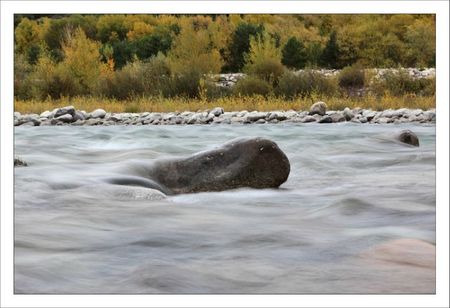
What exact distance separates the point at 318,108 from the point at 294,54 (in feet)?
1.60

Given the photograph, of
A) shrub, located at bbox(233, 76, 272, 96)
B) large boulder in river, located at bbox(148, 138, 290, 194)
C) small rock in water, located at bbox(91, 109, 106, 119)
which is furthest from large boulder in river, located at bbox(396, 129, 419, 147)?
small rock in water, located at bbox(91, 109, 106, 119)

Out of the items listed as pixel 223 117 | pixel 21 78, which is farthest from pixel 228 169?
pixel 21 78

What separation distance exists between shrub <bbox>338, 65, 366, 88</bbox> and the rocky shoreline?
0.21 metres

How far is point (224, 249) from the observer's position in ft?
15.6

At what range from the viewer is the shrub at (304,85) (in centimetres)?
647

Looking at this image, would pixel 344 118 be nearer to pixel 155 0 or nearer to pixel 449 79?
pixel 449 79

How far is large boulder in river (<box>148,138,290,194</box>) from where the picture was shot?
238 inches

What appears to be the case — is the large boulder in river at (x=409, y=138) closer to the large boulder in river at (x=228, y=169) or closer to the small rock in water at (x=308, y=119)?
the small rock in water at (x=308, y=119)

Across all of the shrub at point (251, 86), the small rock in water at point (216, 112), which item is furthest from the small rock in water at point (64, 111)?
the shrub at point (251, 86)

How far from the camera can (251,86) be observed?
670 centimetres

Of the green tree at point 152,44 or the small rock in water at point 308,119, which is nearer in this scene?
the green tree at point 152,44

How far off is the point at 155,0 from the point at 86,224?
1.52 m

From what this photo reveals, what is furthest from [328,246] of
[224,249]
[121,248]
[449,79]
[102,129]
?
[102,129]

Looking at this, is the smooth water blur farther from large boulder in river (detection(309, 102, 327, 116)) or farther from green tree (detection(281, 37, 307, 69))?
green tree (detection(281, 37, 307, 69))
